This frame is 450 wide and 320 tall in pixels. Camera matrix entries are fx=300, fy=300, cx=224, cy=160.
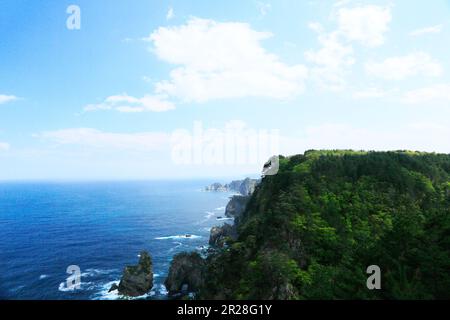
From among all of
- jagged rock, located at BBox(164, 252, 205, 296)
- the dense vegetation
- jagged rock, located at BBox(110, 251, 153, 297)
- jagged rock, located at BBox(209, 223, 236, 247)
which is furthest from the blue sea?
the dense vegetation

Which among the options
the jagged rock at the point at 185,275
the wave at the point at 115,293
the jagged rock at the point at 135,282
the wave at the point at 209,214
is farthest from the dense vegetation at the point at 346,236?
the wave at the point at 209,214

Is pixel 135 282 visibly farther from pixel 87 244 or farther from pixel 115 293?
pixel 87 244

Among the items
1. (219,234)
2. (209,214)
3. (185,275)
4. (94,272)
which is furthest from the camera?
(209,214)

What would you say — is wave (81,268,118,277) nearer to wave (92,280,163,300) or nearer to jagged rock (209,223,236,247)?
wave (92,280,163,300)

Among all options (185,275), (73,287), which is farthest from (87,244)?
(185,275)
